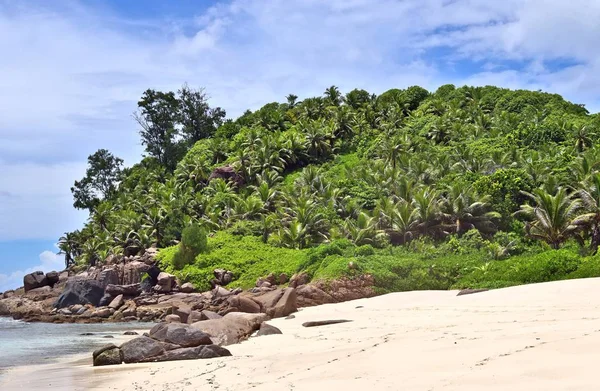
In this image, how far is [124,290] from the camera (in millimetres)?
48875

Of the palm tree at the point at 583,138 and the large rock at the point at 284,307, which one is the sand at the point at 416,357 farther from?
the palm tree at the point at 583,138

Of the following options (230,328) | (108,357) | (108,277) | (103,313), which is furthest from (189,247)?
(108,357)

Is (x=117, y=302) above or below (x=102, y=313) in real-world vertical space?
above

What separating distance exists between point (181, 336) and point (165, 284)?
3393 cm

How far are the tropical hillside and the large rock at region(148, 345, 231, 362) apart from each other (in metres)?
17.9

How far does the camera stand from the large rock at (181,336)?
1588cm

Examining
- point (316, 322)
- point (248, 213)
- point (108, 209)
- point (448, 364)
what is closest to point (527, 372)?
point (448, 364)

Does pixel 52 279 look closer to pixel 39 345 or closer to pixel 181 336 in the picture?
pixel 39 345

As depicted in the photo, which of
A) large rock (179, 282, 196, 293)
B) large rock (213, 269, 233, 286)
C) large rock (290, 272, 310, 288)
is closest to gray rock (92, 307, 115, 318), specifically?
large rock (179, 282, 196, 293)

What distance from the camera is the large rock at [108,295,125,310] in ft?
151

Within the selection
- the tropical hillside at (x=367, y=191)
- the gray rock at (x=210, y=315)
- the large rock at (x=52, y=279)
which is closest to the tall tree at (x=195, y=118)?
the tropical hillside at (x=367, y=191)

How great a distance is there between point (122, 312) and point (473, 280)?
1022 inches

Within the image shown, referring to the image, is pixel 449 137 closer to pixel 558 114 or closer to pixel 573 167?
pixel 558 114

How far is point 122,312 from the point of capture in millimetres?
42812
